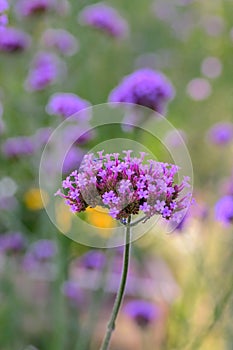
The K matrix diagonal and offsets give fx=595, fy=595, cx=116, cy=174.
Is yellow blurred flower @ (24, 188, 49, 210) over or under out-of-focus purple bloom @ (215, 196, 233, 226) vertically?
over

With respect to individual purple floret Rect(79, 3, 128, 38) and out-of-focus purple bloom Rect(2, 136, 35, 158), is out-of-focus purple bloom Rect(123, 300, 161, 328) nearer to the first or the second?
out-of-focus purple bloom Rect(2, 136, 35, 158)

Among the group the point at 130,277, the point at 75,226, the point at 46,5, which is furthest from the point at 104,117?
the point at 130,277

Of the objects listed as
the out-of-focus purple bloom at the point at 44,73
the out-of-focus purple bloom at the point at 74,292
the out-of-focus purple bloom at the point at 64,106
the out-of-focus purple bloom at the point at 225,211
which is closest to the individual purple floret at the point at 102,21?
the out-of-focus purple bloom at the point at 44,73

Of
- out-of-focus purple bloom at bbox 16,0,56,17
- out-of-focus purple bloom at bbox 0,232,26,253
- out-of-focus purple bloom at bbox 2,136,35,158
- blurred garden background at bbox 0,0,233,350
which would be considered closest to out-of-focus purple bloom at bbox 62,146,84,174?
blurred garden background at bbox 0,0,233,350

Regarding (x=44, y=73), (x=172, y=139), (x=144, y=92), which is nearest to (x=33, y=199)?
(x=44, y=73)

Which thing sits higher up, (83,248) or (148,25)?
(148,25)

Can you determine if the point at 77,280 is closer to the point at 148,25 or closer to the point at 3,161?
the point at 3,161

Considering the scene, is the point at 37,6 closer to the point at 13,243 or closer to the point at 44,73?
the point at 44,73
